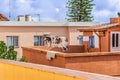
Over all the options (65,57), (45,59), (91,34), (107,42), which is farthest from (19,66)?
(91,34)

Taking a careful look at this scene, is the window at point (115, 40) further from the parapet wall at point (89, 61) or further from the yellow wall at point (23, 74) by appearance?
the yellow wall at point (23, 74)

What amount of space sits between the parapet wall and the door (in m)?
9.15

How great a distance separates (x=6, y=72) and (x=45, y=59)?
9.10 metres

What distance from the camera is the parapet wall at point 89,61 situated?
17.6 m

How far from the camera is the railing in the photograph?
21.0 feet

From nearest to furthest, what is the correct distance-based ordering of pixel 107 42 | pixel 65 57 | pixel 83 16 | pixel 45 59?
pixel 65 57 → pixel 45 59 → pixel 107 42 → pixel 83 16

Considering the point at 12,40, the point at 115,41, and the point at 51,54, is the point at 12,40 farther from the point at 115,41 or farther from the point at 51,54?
the point at 51,54

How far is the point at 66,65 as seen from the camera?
17422 millimetres

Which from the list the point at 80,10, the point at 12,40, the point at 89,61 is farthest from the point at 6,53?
the point at 80,10

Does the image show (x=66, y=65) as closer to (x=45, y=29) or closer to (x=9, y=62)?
(x=9, y=62)

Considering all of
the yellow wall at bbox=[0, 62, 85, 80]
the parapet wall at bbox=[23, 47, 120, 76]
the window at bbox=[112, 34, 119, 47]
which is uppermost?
the window at bbox=[112, 34, 119, 47]

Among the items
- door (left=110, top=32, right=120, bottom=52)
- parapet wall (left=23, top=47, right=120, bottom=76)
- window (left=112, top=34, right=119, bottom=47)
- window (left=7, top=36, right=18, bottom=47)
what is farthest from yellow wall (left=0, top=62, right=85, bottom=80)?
window (left=7, top=36, right=18, bottom=47)

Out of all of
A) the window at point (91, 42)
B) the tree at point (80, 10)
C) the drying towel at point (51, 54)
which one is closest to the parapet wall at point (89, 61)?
the drying towel at point (51, 54)

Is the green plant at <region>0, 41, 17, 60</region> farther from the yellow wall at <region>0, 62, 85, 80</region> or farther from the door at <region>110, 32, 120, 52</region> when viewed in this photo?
the door at <region>110, 32, 120, 52</region>
